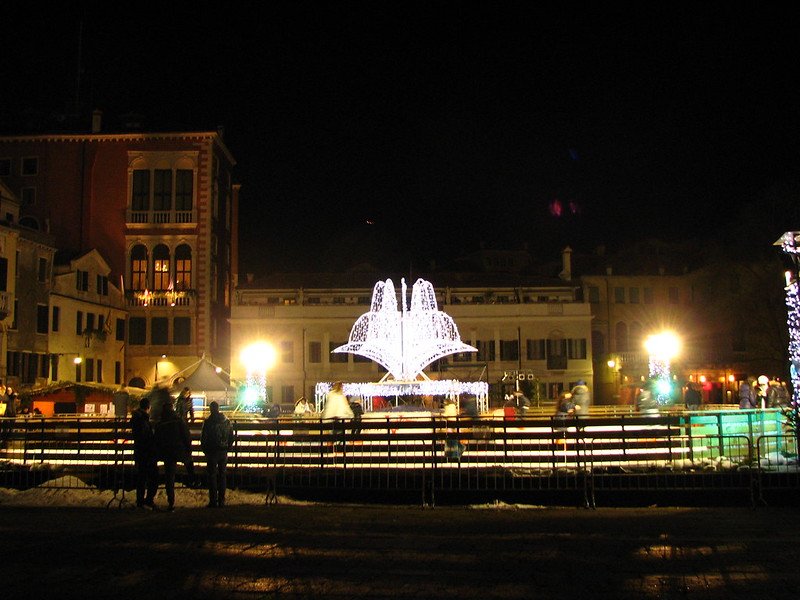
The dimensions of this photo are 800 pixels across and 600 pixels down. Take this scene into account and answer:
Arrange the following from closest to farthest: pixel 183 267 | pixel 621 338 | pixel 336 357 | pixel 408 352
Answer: pixel 408 352 → pixel 183 267 → pixel 336 357 → pixel 621 338

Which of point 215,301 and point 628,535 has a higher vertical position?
point 215,301

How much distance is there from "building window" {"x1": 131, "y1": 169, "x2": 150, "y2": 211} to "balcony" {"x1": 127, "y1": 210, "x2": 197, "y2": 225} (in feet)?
1.29

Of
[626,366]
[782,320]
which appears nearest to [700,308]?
[626,366]

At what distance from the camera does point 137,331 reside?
49969mm

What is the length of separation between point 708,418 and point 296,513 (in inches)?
408

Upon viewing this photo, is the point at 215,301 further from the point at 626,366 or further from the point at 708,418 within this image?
the point at 708,418

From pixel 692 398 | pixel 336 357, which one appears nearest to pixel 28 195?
pixel 336 357

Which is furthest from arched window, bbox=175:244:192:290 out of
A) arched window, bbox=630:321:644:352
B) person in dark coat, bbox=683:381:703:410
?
arched window, bbox=630:321:644:352

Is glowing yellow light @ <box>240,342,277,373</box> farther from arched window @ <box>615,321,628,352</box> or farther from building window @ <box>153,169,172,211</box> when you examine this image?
arched window @ <box>615,321,628,352</box>

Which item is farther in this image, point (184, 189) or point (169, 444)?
point (184, 189)

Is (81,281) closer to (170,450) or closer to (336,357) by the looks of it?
(336,357)

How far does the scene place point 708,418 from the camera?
19547 mm

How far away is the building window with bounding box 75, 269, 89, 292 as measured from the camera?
44656mm

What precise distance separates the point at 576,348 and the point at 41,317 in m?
33.8
